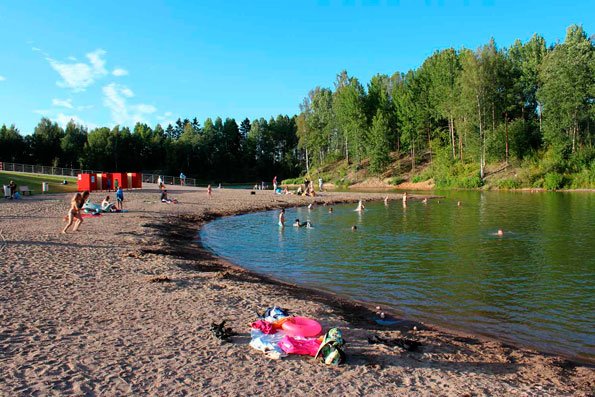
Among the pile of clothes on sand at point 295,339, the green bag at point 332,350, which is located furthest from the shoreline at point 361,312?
the green bag at point 332,350

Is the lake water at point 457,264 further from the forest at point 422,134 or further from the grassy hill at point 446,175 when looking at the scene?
the forest at point 422,134

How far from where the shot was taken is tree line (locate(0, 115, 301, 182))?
9731 centimetres

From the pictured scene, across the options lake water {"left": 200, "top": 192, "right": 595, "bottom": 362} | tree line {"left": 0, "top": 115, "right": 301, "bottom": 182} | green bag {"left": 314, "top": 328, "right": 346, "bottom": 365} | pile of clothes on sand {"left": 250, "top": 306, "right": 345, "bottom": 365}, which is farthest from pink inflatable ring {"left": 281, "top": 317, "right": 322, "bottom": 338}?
tree line {"left": 0, "top": 115, "right": 301, "bottom": 182}

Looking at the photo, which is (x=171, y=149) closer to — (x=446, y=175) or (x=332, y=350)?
(x=446, y=175)

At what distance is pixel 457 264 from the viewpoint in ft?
58.4

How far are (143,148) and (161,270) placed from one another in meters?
104

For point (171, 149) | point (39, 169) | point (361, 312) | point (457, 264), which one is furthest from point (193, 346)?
point (171, 149)

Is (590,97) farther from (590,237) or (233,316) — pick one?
(233,316)

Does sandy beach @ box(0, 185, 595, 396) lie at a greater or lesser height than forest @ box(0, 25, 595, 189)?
lesser

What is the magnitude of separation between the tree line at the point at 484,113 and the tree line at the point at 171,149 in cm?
3766

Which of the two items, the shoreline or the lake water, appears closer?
the shoreline

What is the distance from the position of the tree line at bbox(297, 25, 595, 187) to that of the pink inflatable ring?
61.2m

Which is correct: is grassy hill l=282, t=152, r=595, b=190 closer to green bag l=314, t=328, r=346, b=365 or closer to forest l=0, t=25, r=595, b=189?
forest l=0, t=25, r=595, b=189

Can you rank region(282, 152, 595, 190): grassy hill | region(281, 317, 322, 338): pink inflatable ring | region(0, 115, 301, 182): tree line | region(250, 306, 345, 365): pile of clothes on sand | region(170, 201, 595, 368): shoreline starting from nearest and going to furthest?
region(250, 306, 345, 365): pile of clothes on sand
region(281, 317, 322, 338): pink inflatable ring
region(170, 201, 595, 368): shoreline
region(282, 152, 595, 190): grassy hill
region(0, 115, 301, 182): tree line
